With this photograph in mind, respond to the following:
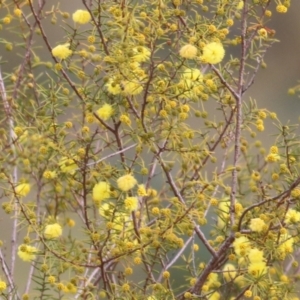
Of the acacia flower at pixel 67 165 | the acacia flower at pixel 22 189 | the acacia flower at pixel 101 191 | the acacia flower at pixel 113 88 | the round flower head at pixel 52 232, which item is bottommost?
the round flower head at pixel 52 232

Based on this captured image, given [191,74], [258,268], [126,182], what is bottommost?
[258,268]

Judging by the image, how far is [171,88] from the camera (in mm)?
833

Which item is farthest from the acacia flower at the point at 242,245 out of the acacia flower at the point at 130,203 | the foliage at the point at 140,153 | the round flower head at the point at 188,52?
the round flower head at the point at 188,52

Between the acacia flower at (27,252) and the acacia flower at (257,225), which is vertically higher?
the acacia flower at (257,225)

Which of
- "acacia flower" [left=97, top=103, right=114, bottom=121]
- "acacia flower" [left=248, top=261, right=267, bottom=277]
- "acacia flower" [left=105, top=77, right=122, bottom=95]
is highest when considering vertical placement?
"acacia flower" [left=105, top=77, right=122, bottom=95]

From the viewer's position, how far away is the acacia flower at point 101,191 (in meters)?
0.83

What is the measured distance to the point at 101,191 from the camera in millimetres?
835

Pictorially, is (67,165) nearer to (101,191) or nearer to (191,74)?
(101,191)

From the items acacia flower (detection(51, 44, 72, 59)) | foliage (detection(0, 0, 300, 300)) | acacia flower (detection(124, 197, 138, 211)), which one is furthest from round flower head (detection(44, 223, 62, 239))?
acacia flower (detection(51, 44, 72, 59))

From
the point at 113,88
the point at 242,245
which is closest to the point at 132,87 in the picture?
the point at 113,88

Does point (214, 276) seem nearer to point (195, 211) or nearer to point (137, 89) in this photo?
point (195, 211)

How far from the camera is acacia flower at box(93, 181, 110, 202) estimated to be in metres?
0.83

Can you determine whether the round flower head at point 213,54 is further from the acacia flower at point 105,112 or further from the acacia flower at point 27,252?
the acacia flower at point 27,252

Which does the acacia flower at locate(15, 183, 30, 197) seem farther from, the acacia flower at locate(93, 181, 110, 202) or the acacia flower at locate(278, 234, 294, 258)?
the acacia flower at locate(278, 234, 294, 258)
